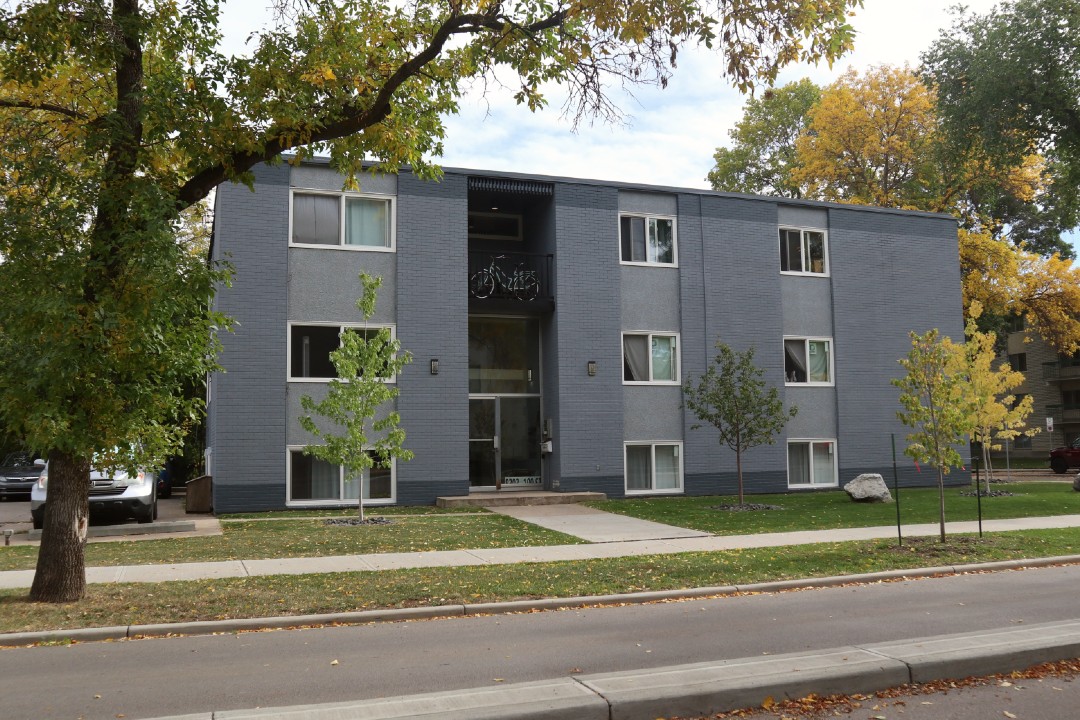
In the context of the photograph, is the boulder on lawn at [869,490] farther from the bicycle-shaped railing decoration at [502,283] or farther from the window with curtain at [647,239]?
the bicycle-shaped railing decoration at [502,283]

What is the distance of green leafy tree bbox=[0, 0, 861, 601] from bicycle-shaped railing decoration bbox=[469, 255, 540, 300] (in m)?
10.7

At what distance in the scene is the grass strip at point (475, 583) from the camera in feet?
28.4

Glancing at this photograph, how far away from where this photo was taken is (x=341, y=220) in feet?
65.8

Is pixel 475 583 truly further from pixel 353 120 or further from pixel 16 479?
pixel 16 479

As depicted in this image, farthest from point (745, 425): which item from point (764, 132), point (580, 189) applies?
point (764, 132)

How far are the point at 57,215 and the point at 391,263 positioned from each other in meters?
11.7

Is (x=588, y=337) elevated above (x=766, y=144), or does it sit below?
below

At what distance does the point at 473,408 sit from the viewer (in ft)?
72.0

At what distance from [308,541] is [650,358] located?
10917 millimetres

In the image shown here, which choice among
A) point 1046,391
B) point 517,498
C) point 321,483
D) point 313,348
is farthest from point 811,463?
point 1046,391

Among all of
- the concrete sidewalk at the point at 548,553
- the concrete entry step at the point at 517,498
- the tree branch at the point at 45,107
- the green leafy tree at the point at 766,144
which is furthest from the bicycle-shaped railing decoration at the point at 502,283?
the green leafy tree at the point at 766,144

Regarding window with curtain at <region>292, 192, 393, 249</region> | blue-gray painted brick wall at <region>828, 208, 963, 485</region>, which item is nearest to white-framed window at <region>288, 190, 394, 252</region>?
window with curtain at <region>292, 192, 393, 249</region>

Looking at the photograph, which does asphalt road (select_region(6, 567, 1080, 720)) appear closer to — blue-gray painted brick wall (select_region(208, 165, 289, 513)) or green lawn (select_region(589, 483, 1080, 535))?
green lawn (select_region(589, 483, 1080, 535))

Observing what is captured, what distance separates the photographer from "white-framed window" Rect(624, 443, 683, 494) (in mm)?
21922
